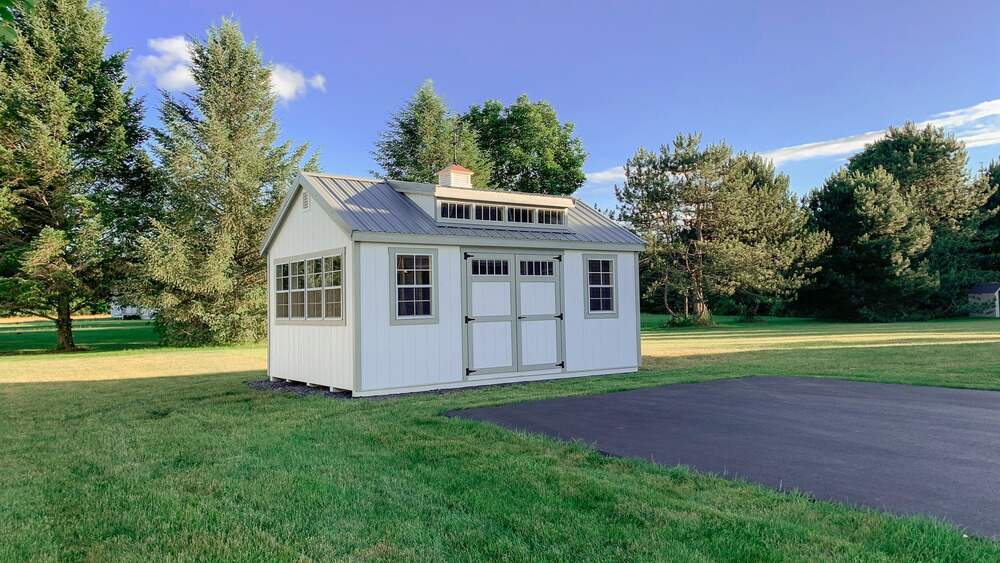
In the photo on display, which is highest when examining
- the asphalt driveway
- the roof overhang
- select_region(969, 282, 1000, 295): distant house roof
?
the roof overhang

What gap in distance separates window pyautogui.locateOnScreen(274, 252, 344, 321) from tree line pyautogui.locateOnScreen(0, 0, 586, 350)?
1384 cm

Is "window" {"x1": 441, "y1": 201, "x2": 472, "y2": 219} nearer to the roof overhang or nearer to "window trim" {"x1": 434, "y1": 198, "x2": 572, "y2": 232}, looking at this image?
"window trim" {"x1": 434, "y1": 198, "x2": 572, "y2": 232}

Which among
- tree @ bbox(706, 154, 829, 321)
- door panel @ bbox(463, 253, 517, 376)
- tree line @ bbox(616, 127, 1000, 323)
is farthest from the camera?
tree line @ bbox(616, 127, 1000, 323)

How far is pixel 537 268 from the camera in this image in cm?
1223

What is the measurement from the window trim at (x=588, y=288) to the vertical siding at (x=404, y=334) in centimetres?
283

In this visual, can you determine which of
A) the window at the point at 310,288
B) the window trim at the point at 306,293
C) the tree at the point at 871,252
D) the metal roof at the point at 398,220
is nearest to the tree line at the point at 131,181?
the window trim at the point at 306,293

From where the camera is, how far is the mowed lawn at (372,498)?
359 cm

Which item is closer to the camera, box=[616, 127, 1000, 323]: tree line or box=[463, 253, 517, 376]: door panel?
box=[463, 253, 517, 376]: door panel

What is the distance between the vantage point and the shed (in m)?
37.8

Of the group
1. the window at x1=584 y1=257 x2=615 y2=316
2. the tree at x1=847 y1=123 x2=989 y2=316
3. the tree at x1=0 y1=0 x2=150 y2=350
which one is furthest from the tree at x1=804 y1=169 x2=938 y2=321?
the tree at x1=0 y1=0 x2=150 y2=350

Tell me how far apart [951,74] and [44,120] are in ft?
101

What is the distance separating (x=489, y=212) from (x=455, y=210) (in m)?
0.75

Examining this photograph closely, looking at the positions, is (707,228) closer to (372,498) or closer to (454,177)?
(454,177)

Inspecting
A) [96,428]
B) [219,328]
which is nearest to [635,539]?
[96,428]
